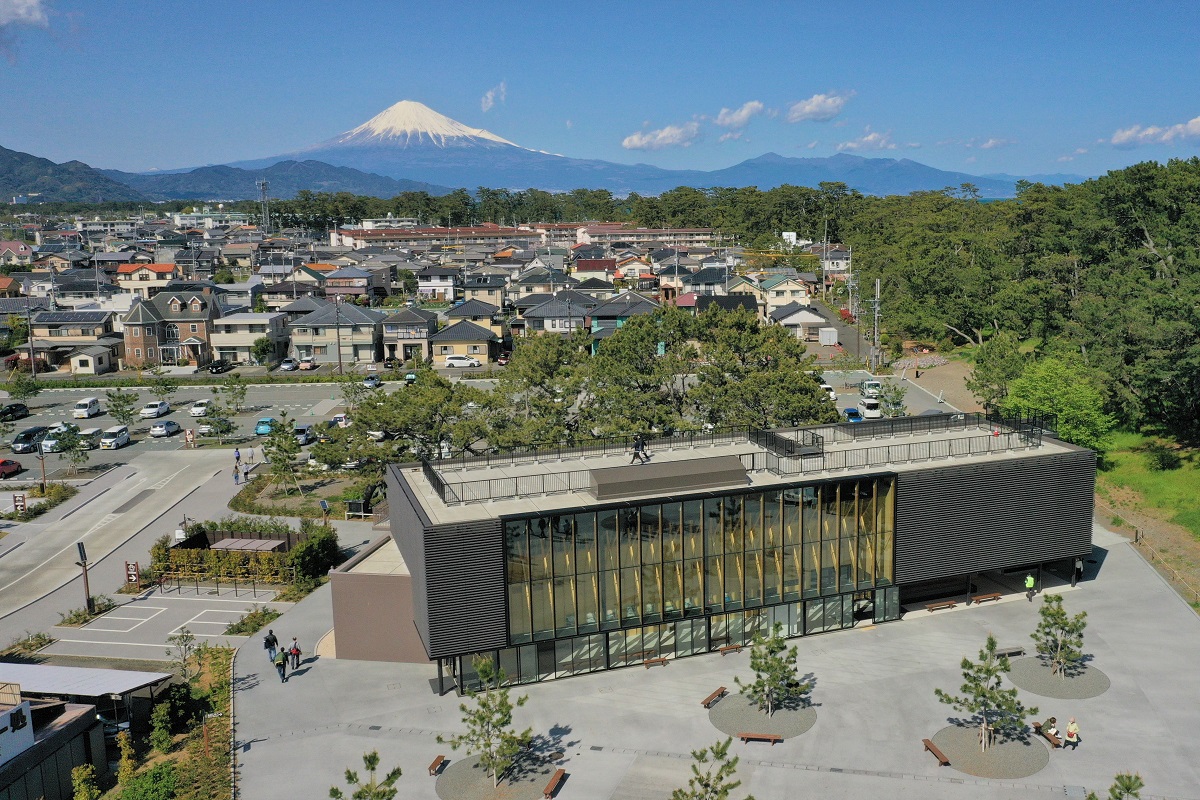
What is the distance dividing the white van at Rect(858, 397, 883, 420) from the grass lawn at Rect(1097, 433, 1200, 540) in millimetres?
8761

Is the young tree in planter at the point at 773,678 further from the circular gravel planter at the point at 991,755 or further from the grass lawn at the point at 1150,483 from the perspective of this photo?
the grass lawn at the point at 1150,483

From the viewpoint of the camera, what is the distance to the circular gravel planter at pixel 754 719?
16809 millimetres

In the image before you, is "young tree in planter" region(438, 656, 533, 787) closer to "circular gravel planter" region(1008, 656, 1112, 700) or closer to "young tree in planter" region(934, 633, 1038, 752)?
"young tree in planter" region(934, 633, 1038, 752)

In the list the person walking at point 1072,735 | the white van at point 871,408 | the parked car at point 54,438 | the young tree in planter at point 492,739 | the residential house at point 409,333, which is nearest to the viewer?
the young tree in planter at point 492,739

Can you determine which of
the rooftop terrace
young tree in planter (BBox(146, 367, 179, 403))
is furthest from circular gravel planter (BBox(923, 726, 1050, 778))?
young tree in planter (BBox(146, 367, 179, 403))

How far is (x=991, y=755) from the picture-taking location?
15.8m

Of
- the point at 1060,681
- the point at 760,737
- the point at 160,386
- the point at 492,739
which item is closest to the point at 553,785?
the point at 492,739

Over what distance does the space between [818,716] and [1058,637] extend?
5.63 metres

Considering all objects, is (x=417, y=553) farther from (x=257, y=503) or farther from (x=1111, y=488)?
(x=1111, y=488)

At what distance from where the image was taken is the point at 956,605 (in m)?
22.0

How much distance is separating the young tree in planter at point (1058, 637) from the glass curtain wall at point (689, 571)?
3.38 metres

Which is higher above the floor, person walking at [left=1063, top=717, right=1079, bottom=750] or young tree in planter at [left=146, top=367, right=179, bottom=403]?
young tree in planter at [left=146, top=367, right=179, bottom=403]

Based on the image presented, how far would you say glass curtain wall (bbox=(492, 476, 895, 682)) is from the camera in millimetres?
18453

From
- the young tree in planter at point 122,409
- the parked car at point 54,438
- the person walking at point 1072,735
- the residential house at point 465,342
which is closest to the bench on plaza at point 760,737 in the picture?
the person walking at point 1072,735
